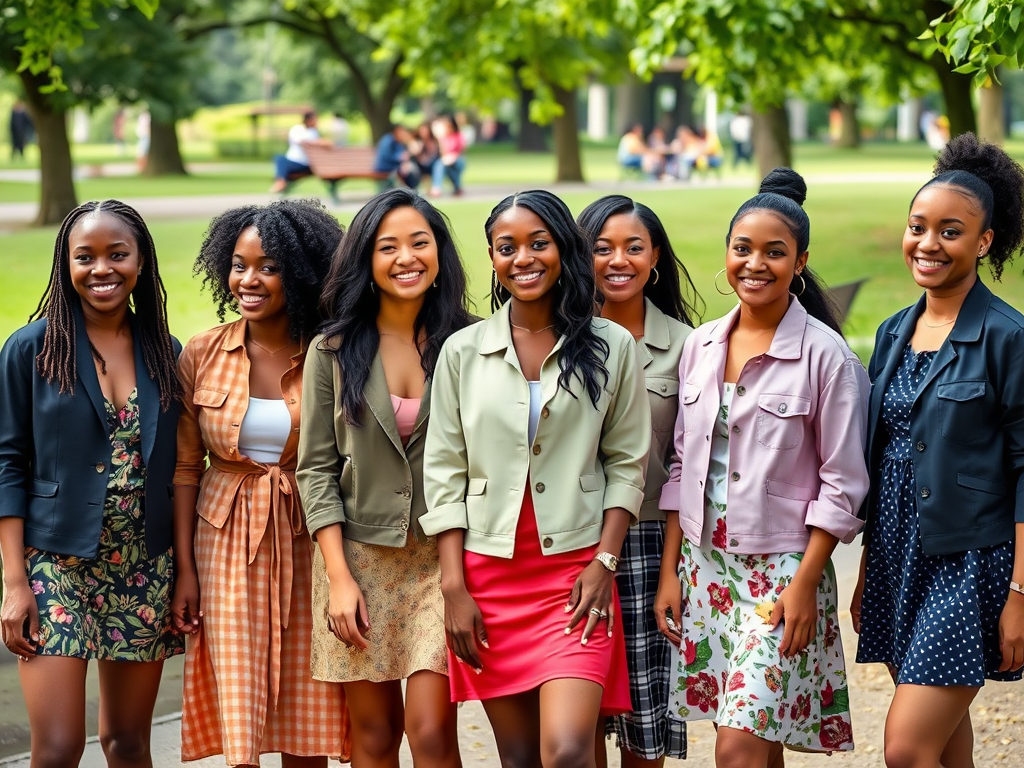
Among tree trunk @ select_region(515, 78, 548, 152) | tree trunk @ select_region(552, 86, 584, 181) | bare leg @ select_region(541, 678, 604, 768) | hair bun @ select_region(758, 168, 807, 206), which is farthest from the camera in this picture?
tree trunk @ select_region(515, 78, 548, 152)

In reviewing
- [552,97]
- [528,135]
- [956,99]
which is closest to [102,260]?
[956,99]

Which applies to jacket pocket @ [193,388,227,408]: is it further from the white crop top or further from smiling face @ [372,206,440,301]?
smiling face @ [372,206,440,301]

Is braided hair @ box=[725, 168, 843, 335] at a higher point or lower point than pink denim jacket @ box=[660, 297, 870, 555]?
higher

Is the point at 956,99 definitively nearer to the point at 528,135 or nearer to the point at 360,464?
the point at 360,464

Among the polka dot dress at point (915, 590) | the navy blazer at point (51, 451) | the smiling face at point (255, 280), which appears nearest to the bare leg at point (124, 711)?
the navy blazer at point (51, 451)

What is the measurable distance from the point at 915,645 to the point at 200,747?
2.17m

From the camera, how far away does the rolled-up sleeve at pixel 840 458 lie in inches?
141

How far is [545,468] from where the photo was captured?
362 cm

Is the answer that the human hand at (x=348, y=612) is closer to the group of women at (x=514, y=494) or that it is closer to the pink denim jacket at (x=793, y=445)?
the group of women at (x=514, y=494)

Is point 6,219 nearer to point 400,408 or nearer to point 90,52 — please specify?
point 90,52

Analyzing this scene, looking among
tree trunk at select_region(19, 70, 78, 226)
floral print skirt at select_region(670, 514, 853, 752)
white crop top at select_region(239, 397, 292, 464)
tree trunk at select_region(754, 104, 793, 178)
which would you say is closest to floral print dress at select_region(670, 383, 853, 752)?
floral print skirt at select_region(670, 514, 853, 752)

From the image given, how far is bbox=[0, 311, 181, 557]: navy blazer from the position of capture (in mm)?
3740

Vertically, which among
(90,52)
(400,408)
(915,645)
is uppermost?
(90,52)

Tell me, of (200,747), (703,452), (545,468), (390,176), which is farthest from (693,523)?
(390,176)
